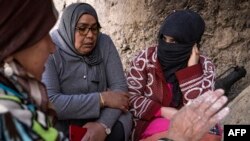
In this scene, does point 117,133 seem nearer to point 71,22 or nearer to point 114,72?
point 114,72

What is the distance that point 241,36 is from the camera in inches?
171

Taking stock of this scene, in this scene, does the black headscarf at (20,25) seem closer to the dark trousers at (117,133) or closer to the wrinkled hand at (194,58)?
the dark trousers at (117,133)

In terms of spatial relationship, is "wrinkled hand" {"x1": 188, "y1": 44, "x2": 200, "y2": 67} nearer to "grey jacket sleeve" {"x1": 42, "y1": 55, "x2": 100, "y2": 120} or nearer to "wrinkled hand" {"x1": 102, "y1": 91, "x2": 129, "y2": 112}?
Result: "wrinkled hand" {"x1": 102, "y1": 91, "x2": 129, "y2": 112}

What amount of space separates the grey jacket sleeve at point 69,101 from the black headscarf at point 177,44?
54 centimetres

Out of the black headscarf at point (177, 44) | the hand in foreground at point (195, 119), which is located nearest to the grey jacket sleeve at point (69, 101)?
the black headscarf at point (177, 44)

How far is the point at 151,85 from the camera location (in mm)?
3061

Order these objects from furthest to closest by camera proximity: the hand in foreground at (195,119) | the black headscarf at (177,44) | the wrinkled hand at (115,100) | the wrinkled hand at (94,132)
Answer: the black headscarf at (177,44)
the wrinkled hand at (115,100)
the wrinkled hand at (94,132)
the hand in foreground at (195,119)

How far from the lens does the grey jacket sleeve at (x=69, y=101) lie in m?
2.79

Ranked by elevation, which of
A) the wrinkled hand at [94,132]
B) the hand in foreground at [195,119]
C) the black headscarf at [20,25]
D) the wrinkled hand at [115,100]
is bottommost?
the wrinkled hand at [94,132]

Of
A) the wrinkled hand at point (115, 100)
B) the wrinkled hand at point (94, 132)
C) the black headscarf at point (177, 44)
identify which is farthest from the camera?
the black headscarf at point (177, 44)

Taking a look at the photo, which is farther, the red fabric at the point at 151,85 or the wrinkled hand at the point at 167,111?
the red fabric at the point at 151,85

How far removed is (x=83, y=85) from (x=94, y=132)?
0.34 m

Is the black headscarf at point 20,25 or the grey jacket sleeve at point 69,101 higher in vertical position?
the black headscarf at point 20,25

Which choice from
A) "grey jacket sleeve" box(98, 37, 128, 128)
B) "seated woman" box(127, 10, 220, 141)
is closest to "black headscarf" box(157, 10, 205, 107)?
"seated woman" box(127, 10, 220, 141)
